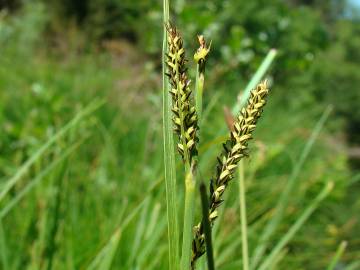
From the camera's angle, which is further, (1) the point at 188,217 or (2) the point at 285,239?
(2) the point at 285,239

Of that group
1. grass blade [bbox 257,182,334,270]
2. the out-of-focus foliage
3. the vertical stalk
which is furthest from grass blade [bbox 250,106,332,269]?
the vertical stalk

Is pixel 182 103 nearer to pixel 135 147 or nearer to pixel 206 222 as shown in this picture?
pixel 206 222

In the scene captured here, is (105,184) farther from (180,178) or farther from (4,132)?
(4,132)

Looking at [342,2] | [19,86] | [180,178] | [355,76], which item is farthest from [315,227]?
[342,2]

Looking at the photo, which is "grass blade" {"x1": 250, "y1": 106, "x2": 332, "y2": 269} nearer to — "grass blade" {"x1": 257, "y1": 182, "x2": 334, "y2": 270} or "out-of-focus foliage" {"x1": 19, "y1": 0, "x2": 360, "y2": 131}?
"grass blade" {"x1": 257, "y1": 182, "x2": 334, "y2": 270}

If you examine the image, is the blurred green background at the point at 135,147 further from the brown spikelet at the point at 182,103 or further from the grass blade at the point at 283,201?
the brown spikelet at the point at 182,103

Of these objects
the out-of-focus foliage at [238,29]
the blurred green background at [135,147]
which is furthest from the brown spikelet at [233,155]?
the out-of-focus foliage at [238,29]

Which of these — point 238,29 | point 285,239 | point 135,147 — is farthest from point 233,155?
point 238,29
